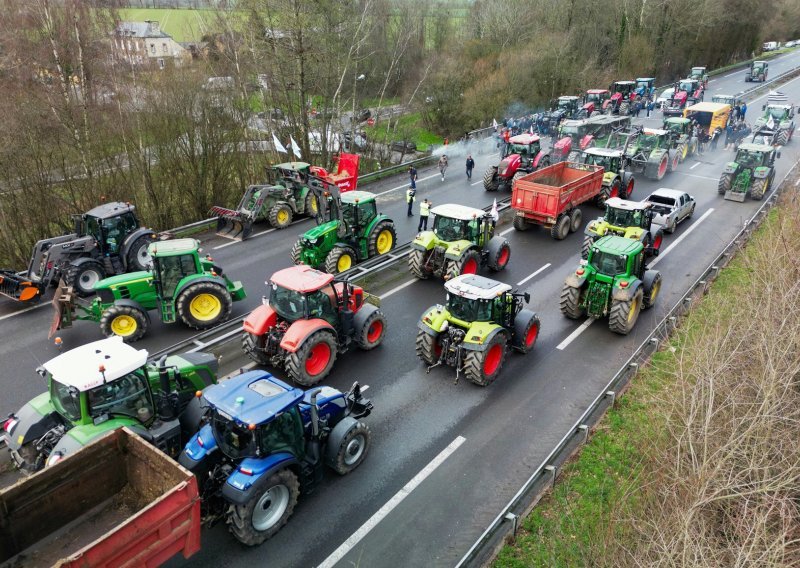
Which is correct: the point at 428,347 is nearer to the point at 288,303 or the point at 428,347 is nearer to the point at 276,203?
the point at 288,303

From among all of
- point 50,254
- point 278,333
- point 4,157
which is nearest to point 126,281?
point 50,254

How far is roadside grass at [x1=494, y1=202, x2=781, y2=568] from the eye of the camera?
7074 mm

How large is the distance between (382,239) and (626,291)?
778cm

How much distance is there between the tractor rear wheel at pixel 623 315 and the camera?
42.2 ft

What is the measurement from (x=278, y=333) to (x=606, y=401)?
21.4 ft

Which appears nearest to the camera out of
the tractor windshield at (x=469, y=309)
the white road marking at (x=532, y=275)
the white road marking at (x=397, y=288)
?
the tractor windshield at (x=469, y=309)

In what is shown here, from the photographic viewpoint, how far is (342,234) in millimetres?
16578

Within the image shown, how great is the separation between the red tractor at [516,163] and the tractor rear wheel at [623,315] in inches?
484

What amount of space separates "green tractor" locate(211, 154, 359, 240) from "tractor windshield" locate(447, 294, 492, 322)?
9899 millimetres

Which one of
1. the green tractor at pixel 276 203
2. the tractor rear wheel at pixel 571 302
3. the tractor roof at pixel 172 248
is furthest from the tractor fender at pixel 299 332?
the green tractor at pixel 276 203

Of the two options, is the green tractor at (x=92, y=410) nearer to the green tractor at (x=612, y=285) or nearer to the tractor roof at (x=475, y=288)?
the tractor roof at (x=475, y=288)

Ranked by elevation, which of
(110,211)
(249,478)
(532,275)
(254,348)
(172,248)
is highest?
(110,211)

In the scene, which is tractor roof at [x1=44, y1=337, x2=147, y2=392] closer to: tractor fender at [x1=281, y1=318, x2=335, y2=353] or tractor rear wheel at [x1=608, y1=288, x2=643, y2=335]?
tractor fender at [x1=281, y1=318, x2=335, y2=353]

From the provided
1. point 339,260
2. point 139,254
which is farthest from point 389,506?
point 139,254
